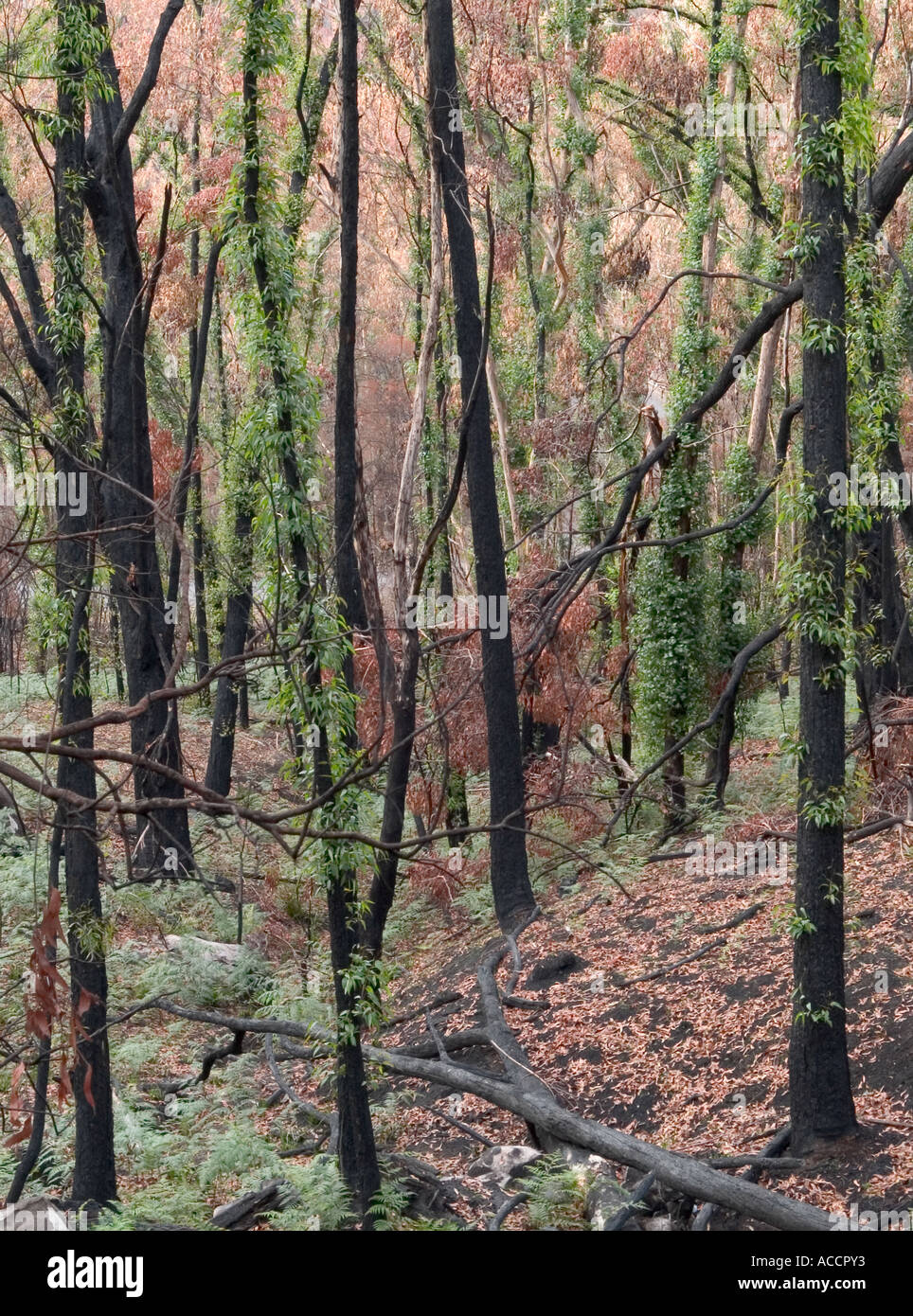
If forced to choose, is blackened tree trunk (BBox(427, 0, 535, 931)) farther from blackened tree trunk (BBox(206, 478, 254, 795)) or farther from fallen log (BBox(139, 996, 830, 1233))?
blackened tree trunk (BBox(206, 478, 254, 795))

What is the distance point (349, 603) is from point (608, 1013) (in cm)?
414

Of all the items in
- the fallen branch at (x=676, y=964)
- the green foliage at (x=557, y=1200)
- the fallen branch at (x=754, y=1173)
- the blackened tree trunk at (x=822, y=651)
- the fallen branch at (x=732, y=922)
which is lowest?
the green foliage at (x=557, y=1200)

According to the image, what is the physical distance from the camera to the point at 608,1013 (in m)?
10.5

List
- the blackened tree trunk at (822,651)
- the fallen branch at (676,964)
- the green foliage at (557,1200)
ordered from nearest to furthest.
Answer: the blackened tree trunk at (822,651) → the green foliage at (557,1200) → the fallen branch at (676,964)

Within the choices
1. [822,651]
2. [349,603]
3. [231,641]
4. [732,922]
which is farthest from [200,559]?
[822,651]

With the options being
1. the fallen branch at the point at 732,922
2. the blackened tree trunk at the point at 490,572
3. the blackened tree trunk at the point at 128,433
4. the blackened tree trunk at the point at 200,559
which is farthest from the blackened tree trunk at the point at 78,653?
the blackened tree trunk at the point at 200,559

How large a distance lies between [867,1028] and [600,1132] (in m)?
2.05

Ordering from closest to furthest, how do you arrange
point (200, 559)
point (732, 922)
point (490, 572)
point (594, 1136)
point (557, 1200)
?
point (557, 1200) → point (594, 1136) → point (732, 922) → point (490, 572) → point (200, 559)

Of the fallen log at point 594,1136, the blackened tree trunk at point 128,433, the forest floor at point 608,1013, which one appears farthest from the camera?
the blackened tree trunk at point 128,433

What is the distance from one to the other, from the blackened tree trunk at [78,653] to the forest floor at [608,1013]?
0.79 m

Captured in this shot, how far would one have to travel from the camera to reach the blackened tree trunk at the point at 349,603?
25.3 ft

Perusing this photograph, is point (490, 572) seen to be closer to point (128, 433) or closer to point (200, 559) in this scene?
point (128, 433)

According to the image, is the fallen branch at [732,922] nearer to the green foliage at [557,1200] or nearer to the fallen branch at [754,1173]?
the fallen branch at [754,1173]
